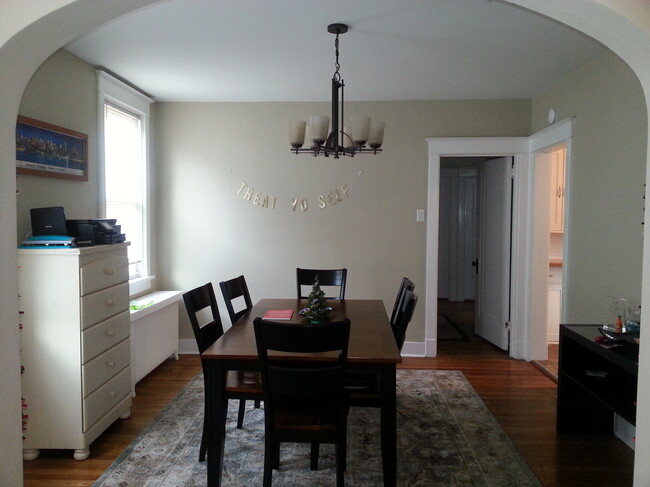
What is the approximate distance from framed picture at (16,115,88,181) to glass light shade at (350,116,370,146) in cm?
193

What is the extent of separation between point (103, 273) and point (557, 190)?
14.6ft

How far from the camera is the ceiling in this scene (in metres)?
2.70

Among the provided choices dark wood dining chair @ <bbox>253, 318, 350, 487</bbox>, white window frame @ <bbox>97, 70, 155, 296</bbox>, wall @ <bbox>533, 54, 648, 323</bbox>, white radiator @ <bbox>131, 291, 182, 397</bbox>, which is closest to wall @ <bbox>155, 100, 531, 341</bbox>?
white window frame @ <bbox>97, 70, 155, 296</bbox>

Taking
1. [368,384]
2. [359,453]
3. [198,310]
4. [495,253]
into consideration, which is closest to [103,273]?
[198,310]

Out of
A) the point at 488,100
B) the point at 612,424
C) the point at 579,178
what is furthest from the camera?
the point at 488,100

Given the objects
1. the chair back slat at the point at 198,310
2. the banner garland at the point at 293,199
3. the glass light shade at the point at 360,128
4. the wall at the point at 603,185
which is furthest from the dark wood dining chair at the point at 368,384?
the banner garland at the point at 293,199

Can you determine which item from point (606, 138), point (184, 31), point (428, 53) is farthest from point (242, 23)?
point (606, 138)

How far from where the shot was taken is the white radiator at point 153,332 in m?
3.77

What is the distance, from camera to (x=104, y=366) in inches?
118

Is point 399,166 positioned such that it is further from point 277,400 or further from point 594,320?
point 277,400

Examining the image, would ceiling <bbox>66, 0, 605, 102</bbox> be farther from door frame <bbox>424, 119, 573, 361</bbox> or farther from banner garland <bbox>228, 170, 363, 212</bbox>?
banner garland <bbox>228, 170, 363, 212</bbox>

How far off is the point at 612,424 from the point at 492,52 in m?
2.59

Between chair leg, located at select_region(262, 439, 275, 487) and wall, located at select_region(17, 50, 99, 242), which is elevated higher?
wall, located at select_region(17, 50, 99, 242)

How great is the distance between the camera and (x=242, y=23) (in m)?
2.86
